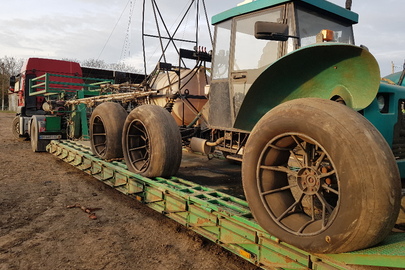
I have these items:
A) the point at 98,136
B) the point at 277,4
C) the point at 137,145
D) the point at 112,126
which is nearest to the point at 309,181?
the point at 277,4

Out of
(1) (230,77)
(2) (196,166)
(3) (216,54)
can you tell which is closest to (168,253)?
(1) (230,77)

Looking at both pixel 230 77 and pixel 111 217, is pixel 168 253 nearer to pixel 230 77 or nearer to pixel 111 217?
pixel 111 217

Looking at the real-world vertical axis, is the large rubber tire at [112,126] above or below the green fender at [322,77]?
below

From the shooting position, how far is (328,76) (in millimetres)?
2662

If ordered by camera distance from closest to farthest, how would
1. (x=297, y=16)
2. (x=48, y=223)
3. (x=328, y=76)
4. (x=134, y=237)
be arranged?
(x=328, y=76) < (x=297, y=16) < (x=134, y=237) < (x=48, y=223)

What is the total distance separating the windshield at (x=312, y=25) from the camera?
10.6 ft

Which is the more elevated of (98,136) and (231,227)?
(98,136)

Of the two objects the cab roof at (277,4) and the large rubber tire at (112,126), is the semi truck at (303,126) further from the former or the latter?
the large rubber tire at (112,126)

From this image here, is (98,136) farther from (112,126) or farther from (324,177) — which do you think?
(324,177)

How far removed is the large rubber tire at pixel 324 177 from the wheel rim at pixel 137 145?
2.44m

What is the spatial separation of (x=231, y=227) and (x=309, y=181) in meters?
0.93

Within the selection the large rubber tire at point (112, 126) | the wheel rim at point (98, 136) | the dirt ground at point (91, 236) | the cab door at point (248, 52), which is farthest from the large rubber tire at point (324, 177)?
the wheel rim at point (98, 136)

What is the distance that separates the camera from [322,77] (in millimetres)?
2688

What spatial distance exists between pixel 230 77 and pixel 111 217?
237 centimetres
